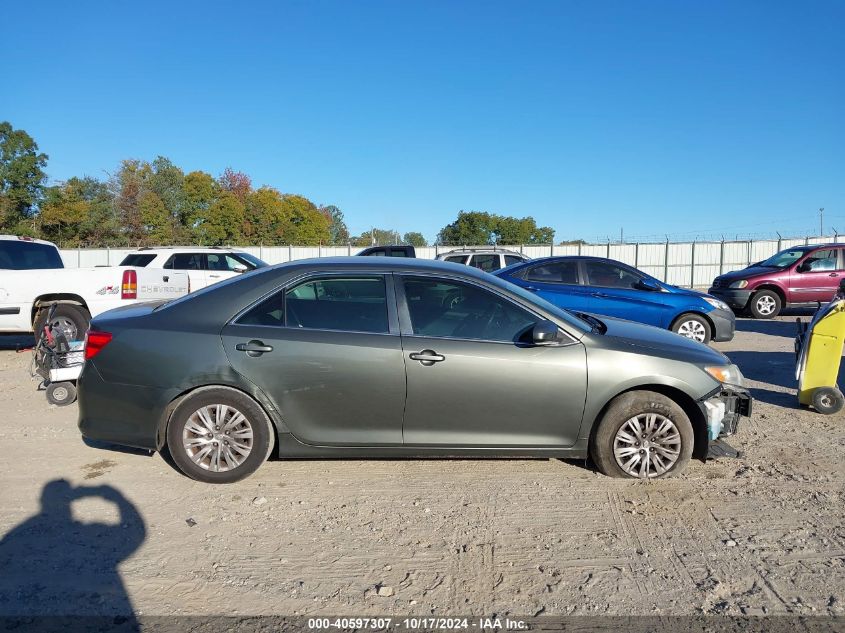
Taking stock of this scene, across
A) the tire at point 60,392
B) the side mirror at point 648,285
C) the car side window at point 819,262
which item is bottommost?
the tire at point 60,392

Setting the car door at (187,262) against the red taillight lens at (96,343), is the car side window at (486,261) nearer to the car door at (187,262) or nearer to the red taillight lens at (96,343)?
the car door at (187,262)

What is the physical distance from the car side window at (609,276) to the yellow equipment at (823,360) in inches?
149

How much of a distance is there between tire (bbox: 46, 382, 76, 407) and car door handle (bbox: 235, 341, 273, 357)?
3190 millimetres

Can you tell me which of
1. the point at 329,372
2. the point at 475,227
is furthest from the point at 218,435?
the point at 475,227

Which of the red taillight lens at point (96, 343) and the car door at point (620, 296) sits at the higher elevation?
the car door at point (620, 296)

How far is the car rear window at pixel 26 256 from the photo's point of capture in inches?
372

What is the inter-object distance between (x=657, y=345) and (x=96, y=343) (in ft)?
13.4

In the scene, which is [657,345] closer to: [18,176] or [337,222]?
[18,176]

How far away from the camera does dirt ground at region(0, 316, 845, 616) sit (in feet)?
9.54

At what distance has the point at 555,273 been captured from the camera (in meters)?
9.94

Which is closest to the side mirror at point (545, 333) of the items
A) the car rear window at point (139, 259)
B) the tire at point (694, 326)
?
the tire at point (694, 326)

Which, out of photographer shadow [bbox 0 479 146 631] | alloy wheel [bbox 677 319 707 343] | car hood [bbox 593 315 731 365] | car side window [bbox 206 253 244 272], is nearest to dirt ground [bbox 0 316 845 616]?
photographer shadow [bbox 0 479 146 631]

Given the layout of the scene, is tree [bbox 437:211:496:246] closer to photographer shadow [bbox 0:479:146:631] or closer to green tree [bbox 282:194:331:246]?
→ green tree [bbox 282:194:331:246]

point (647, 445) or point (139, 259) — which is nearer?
point (647, 445)
